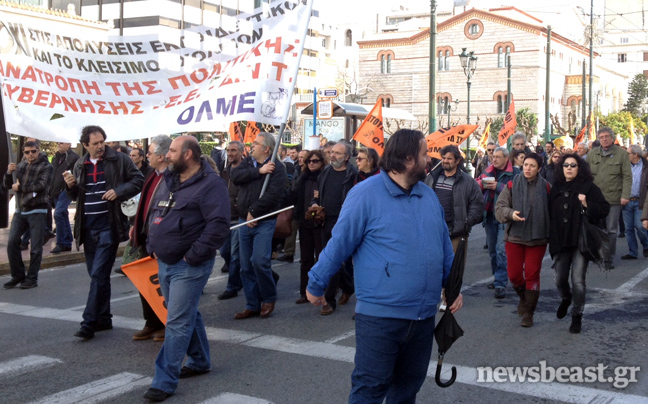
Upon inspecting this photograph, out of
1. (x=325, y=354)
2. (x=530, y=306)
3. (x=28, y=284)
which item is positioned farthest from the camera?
(x=28, y=284)

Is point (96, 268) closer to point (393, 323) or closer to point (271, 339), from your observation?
point (271, 339)

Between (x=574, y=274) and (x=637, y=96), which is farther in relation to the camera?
(x=637, y=96)

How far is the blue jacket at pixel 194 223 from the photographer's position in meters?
5.26

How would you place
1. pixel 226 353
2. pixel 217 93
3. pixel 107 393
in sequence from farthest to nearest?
pixel 217 93
pixel 226 353
pixel 107 393

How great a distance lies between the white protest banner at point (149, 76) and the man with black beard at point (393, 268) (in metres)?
3.49

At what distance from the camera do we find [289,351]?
638 cm

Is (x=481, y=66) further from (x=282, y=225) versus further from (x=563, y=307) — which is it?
(x=563, y=307)

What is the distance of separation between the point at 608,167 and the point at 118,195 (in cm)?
752

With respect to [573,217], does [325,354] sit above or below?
below

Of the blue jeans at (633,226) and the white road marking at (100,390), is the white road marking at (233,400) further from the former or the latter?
the blue jeans at (633,226)

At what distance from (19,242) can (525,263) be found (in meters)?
6.26

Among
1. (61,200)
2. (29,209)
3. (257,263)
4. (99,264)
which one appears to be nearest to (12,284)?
(29,209)

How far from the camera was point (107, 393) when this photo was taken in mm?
5293

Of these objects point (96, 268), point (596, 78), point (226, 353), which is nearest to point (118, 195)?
point (96, 268)
